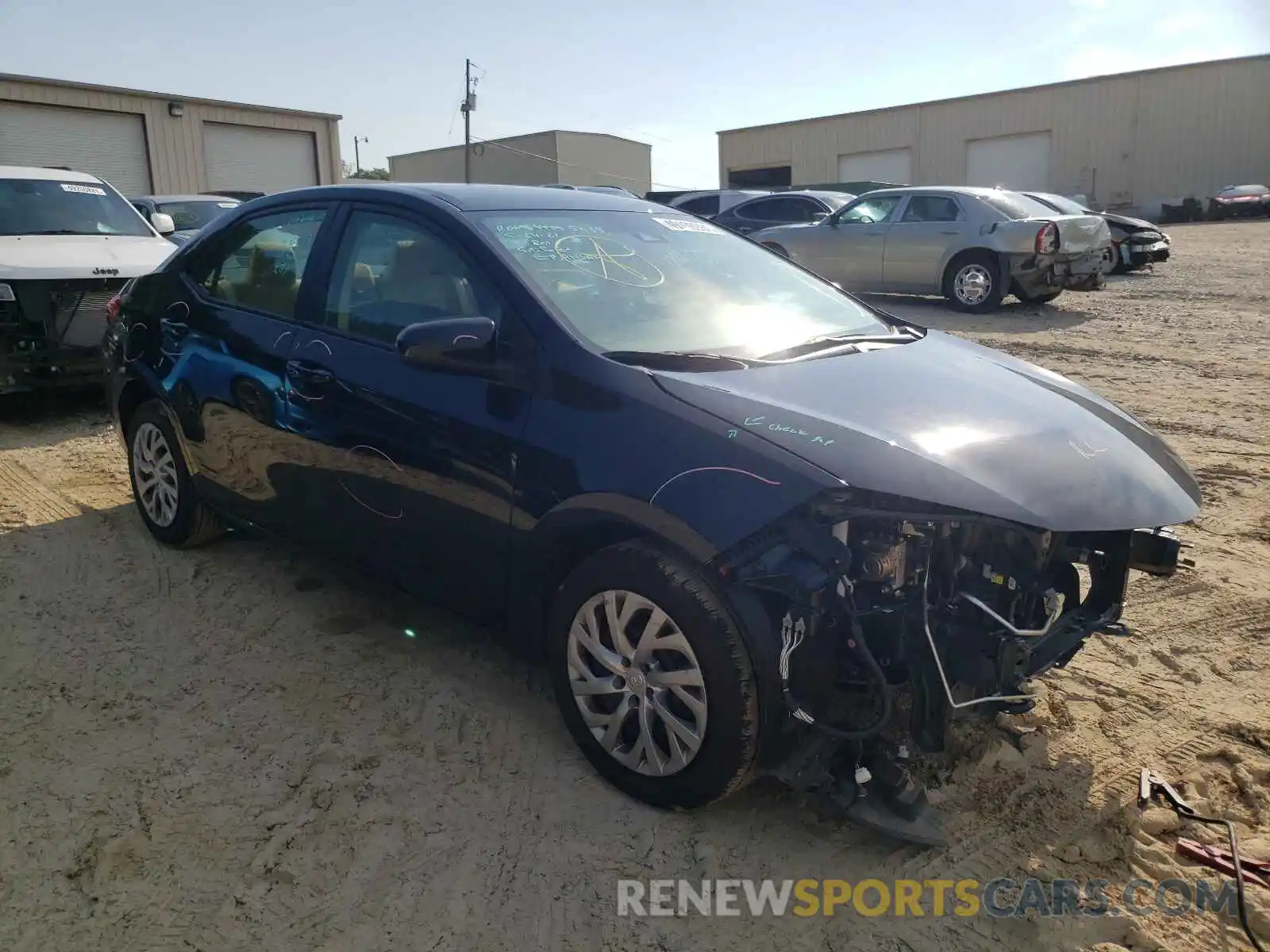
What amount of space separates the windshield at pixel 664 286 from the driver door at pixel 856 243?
8980mm

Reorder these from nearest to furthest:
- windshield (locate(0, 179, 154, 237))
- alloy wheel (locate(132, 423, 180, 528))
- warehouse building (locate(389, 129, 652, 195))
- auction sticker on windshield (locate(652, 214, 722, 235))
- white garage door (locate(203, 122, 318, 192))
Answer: auction sticker on windshield (locate(652, 214, 722, 235))
alloy wheel (locate(132, 423, 180, 528))
windshield (locate(0, 179, 154, 237))
white garage door (locate(203, 122, 318, 192))
warehouse building (locate(389, 129, 652, 195))

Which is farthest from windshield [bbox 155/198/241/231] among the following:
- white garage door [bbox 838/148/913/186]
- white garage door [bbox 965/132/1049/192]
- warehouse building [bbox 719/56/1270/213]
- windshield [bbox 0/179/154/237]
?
warehouse building [bbox 719/56/1270/213]

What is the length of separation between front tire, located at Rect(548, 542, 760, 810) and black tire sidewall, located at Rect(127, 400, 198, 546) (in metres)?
2.38

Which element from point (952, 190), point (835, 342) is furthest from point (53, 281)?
point (952, 190)

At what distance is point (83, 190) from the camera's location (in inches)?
334

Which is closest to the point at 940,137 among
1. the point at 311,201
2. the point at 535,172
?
the point at 535,172

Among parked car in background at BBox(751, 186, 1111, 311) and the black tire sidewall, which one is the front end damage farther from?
parked car in background at BBox(751, 186, 1111, 311)

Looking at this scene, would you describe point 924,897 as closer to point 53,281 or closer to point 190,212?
point 53,281

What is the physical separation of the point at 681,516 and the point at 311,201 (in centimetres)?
233

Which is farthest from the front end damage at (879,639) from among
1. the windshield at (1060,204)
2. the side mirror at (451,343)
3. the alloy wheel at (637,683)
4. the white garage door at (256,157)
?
the white garage door at (256,157)

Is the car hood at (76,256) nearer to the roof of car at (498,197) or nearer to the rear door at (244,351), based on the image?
the rear door at (244,351)

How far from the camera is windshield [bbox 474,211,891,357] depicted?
310 cm

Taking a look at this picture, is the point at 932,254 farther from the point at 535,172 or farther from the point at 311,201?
the point at 535,172

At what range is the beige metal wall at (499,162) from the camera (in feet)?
134
